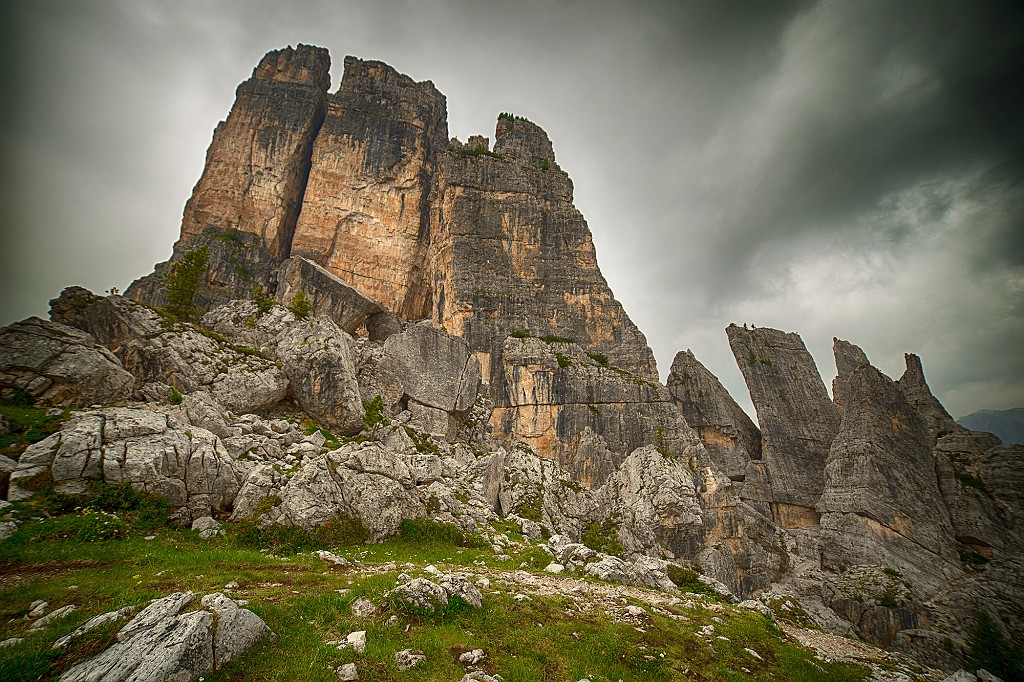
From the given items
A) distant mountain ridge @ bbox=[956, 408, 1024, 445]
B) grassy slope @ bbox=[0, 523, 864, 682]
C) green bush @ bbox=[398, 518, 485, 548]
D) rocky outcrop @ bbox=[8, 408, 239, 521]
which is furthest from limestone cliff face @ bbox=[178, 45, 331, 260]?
distant mountain ridge @ bbox=[956, 408, 1024, 445]

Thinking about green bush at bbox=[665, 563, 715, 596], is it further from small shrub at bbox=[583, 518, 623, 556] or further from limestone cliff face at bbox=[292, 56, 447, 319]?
limestone cliff face at bbox=[292, 56, 447, 319]

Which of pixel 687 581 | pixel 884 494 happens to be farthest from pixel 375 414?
pixel 884 494

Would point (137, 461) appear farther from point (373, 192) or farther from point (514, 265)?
point (373, 192)

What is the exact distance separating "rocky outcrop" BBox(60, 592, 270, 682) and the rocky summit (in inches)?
1.7

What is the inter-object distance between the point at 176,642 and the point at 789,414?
68.2 m

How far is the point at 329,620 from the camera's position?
8688 mm

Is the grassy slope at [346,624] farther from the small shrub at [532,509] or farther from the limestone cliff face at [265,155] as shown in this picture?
the limestone cliff face at [265,155]

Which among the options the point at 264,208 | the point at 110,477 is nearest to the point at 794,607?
the point at 110,477

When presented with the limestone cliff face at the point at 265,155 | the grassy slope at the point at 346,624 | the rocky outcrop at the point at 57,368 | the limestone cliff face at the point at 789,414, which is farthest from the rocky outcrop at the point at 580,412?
the limestone cliff face at the point at 265,155

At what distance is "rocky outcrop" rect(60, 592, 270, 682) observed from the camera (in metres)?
5.78

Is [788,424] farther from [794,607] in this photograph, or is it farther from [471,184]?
[471,184]

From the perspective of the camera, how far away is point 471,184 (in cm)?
5575

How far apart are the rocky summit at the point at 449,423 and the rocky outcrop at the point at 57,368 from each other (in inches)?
3.7

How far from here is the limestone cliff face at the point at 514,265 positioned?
49406mm
